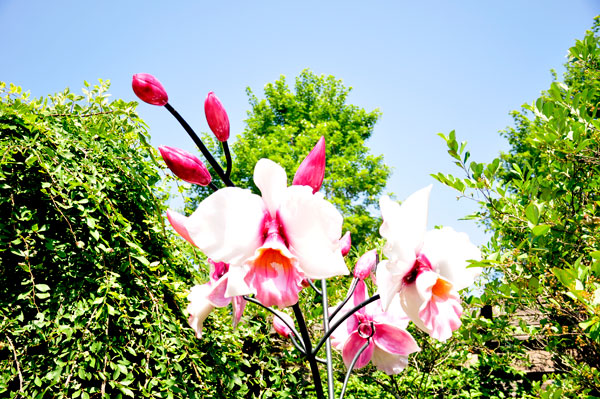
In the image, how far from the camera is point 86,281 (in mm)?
1631

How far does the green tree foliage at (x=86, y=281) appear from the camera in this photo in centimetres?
150

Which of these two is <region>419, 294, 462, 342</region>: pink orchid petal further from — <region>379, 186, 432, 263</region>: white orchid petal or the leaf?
the leaf

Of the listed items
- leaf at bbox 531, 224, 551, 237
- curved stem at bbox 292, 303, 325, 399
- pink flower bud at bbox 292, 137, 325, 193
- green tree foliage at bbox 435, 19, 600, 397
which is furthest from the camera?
green tree foliage at bbox 435, 19, 600, 397

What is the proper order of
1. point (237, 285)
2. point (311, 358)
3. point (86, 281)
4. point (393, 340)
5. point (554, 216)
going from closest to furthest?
point (237, 285) < point (311, 358) < point (393, 340) < point (554, 216) < point (86, 281)

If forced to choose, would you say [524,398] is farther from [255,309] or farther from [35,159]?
[35,159]

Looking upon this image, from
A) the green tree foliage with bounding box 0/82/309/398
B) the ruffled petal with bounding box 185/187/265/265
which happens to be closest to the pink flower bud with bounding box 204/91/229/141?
the ruffled petal with bounding box 185/187/265/265

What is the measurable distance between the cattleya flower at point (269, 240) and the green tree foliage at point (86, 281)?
4.01 ft

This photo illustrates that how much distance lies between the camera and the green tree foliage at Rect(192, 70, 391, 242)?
9891 millimetres

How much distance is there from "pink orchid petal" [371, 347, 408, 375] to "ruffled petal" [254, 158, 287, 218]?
1.80 ft

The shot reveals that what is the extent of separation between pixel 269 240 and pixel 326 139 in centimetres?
996

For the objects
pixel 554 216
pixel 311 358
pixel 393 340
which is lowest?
pixel 311 358

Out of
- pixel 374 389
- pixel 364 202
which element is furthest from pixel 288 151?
pixel 374 389

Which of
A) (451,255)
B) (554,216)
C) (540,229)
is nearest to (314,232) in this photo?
(451,255)

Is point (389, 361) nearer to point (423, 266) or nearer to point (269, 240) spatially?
point (423, 266)
